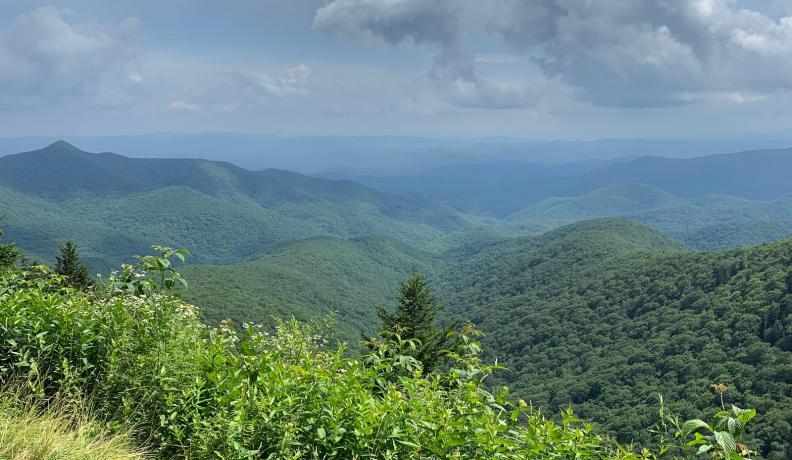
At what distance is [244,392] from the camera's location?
438cm

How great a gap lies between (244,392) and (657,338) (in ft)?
373

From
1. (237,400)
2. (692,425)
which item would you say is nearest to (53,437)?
(237,400)

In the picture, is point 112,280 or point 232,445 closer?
point 232,445

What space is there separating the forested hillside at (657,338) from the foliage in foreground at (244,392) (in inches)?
1969

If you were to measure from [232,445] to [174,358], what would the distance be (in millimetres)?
1194

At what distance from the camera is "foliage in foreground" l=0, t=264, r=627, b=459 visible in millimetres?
4023

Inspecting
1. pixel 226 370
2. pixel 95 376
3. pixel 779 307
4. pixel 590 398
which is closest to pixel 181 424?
pixel 226 370

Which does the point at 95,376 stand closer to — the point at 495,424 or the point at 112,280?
the point at 112,280

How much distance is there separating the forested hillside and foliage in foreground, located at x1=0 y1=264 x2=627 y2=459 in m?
50.0

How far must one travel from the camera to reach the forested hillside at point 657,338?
73938mm

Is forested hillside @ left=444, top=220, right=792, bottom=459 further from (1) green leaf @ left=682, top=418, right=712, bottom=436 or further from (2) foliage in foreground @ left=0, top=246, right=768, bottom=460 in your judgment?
(1) green leaf @ left=682, top=418, right=712, bottom=436

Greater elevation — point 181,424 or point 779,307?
point 181,424

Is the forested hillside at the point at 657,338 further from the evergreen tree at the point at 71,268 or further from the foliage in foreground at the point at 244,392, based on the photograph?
the foliage in foreground at the point at 244,392

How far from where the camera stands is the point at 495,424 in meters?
4.23
